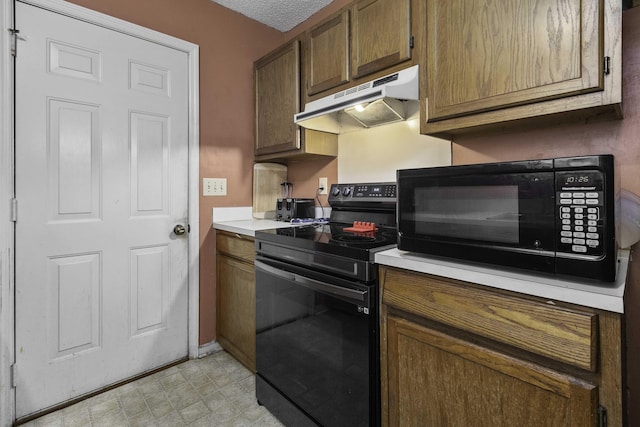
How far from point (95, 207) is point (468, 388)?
194 centimetres

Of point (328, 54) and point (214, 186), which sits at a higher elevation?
point (328, 54)

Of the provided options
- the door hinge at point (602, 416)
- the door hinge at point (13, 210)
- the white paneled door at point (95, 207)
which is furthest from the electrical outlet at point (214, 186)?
the door hinge at point (602, 416)

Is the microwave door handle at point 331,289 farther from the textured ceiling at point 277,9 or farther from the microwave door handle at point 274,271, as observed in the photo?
the textured ceiling at point 277,9

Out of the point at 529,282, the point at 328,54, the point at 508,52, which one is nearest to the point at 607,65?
the point at 508,52

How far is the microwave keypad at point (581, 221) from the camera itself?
2.34 feet

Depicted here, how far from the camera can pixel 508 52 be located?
3.57ft

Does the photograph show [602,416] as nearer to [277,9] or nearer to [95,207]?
[95,207]

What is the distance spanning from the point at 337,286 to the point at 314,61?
1327 mm

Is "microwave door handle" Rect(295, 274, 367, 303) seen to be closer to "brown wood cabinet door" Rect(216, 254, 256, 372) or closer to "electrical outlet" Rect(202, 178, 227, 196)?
"brown wood cabinet door" Rect(216, 254, 256, 372)

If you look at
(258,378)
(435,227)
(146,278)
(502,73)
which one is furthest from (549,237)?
(146,278)

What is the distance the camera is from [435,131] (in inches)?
52.4

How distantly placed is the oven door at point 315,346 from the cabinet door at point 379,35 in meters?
1.03

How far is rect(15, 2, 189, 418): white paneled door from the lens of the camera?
1585mm

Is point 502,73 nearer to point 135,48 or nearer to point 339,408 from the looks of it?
point 339,408
